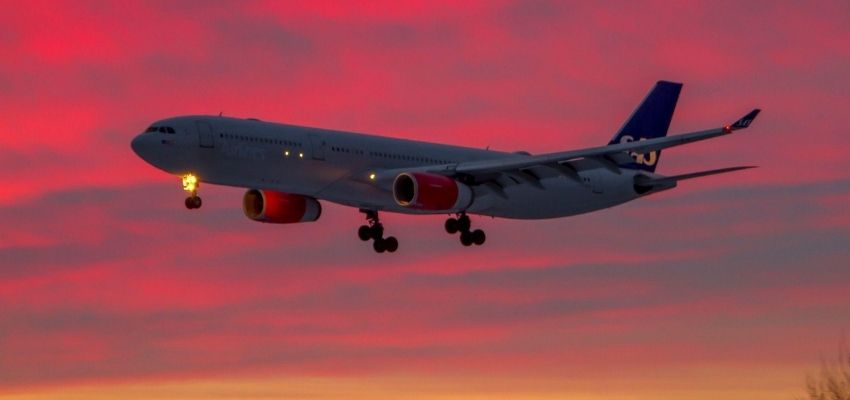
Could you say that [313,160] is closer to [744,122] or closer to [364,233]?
[364,233]

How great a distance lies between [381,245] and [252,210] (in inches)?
234

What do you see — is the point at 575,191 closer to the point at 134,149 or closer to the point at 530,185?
the point at 530,185

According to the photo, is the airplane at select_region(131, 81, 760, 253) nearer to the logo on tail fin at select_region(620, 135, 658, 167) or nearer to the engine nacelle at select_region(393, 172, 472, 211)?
the engine nacelle at select_region(393, 172, 472, 211)

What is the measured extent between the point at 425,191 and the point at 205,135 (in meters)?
9.13

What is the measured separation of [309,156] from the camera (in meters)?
64.0

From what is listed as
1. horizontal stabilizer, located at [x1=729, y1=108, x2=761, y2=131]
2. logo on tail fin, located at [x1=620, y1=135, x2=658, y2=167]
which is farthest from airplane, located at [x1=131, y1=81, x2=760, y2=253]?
logo on tail fin, located at [x1=620, y1=135, x2=658, y2=167]

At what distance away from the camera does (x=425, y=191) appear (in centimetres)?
6469

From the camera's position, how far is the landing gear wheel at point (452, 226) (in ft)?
232

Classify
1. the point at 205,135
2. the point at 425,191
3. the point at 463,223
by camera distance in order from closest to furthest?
1. the point at 205,135
2. the point at 425,191
3. the point at 463,223

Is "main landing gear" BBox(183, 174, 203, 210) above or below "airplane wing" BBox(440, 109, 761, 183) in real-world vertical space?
below

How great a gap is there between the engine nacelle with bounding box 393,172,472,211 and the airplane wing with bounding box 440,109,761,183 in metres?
1.49

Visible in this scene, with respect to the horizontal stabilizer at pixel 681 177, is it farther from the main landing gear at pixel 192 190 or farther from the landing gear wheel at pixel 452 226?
the main landing gear at pixel 192 190

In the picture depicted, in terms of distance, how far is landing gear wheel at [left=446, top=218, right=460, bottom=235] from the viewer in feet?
232

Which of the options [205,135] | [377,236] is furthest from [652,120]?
[205,135]
